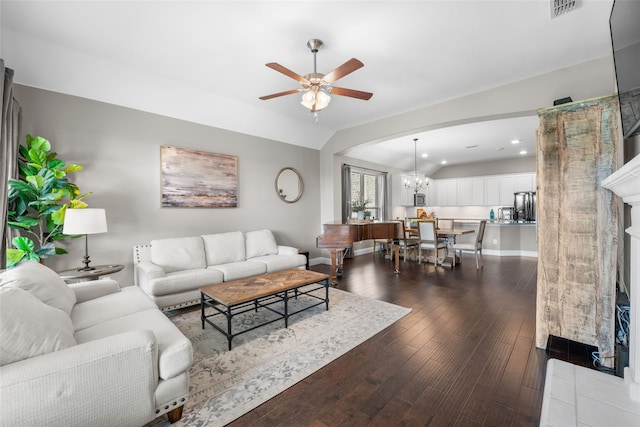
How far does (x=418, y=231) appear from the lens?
572 cm

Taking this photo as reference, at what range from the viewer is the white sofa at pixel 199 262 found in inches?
119

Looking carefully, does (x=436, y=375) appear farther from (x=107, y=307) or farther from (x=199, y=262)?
(x=199, y=262)

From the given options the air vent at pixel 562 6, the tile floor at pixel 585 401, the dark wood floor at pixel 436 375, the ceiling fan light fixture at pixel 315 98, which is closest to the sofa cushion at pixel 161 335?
the dark wood floor at pixel 436 375

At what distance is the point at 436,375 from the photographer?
6.40ft

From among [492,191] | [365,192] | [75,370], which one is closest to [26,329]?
[75,370]

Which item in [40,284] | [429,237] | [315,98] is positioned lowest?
[429,237]

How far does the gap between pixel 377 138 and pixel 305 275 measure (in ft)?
10.0

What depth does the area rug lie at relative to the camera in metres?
1.69

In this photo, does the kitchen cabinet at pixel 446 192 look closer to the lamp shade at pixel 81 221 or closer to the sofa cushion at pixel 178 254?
the sofa cushion at pixel 178 254

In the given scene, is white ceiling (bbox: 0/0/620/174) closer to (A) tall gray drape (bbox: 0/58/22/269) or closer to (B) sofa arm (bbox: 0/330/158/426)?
(A) tall gray drape (bbox: 0/58/22/269)

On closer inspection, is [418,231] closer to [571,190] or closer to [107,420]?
[571,190]

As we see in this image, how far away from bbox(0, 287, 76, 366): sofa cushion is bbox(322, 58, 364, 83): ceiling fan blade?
8.47ft

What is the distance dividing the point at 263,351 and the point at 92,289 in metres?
1.71

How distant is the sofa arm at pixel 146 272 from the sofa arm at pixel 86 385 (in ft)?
6.04
